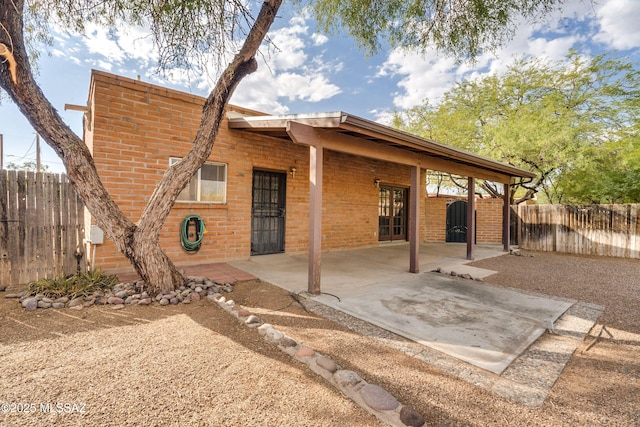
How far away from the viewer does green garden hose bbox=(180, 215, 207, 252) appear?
562cm

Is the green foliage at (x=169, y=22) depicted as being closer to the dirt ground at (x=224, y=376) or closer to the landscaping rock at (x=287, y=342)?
the dirt ground at (x=224, y=376)

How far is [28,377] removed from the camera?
2.14 metres

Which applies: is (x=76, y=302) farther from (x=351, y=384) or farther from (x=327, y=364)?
(x=351, y=384)

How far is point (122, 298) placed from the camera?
3805 millimetres

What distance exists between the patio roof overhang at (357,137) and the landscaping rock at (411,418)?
3.28 metres

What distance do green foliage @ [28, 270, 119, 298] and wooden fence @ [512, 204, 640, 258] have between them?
1178 centimetres

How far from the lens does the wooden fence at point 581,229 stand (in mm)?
8320

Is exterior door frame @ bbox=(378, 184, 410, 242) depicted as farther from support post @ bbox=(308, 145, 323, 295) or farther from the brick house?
support post @ bbox=(308, 145, 323, 295)

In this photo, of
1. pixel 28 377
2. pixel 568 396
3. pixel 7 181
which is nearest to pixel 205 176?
pixel 7 181

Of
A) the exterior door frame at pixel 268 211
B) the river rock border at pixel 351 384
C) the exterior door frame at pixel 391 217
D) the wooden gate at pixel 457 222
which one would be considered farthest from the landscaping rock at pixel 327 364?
the wooden gate at pixel 457 222

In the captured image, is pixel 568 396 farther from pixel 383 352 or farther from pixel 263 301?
pixel 263 301

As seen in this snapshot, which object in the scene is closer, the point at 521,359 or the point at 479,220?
the point at 521,359

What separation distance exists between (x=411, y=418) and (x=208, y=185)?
17.8ft

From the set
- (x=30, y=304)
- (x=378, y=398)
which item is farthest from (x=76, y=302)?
(x=378, y=398)
